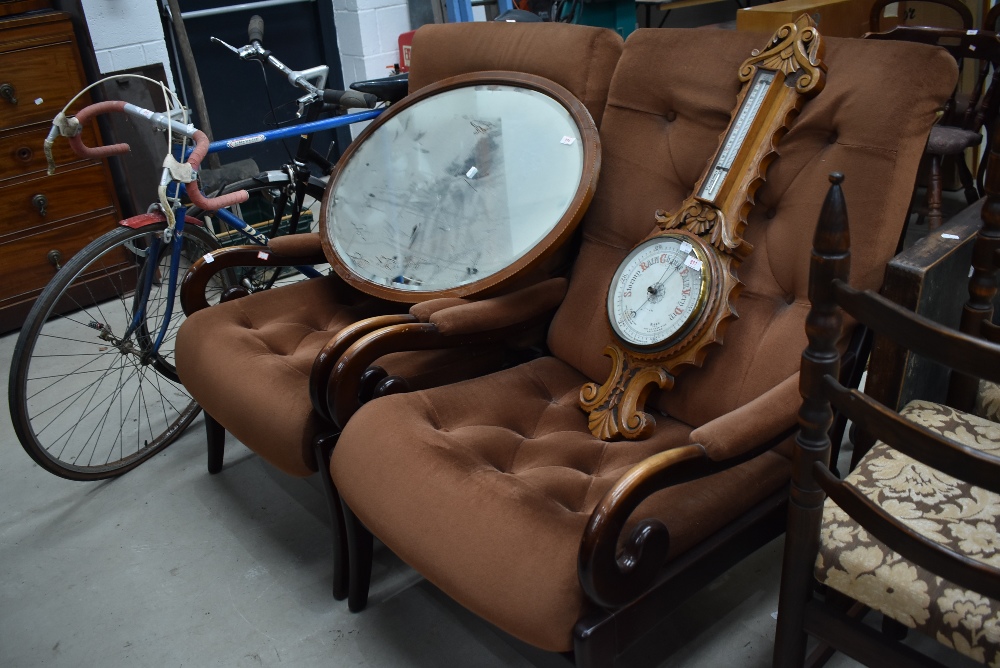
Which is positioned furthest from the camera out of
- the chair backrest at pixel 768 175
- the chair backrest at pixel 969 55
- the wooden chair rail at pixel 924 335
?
the chair backrest at pixel 969 55

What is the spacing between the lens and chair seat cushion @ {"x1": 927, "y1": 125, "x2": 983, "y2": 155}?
2.94 meters

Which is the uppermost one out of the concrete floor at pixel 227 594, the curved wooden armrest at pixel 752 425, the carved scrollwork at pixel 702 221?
the carved scrollwork at pixel 702 221

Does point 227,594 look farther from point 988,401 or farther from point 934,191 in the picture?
point 934,191

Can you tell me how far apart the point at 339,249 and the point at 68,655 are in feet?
3.29

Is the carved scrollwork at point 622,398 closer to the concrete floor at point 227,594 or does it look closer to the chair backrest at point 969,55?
the concrete floor at point 227,594

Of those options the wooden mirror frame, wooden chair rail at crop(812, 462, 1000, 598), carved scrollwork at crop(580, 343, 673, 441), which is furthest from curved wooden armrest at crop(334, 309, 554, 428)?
wooden chair rail at crop(812, 462, 1000, 598)

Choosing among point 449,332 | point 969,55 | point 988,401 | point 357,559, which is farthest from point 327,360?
point 969,55

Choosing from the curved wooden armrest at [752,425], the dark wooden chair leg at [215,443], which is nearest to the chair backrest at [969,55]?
the curved wooden armrest at [752,425]

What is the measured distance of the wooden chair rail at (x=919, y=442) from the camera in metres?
0.94

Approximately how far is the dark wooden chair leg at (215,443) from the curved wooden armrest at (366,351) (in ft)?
2.14

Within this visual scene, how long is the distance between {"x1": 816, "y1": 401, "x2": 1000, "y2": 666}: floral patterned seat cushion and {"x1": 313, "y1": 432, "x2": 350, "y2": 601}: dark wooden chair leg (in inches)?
35.3

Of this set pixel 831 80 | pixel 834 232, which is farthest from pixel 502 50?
pixel 834 232

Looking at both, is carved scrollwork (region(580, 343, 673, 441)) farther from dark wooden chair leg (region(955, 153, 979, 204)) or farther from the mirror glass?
dark wooden chair leg (region(955, 153, 979, 204))

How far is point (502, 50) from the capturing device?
2010 millimetres
